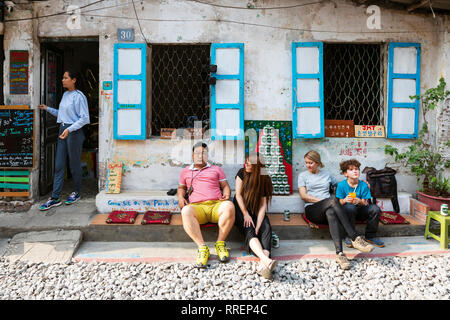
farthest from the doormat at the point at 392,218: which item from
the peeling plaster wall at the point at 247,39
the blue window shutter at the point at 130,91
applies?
the blue window shutter at the point at 130,91

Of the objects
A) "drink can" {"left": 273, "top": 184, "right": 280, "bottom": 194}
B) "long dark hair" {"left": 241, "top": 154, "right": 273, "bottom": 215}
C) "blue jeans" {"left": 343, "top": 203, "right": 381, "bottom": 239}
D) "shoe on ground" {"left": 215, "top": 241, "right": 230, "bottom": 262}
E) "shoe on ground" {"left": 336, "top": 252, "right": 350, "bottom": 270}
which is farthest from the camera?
"drink can" {"left": 273, "top": 184, "right": 280, "bottom": 194}

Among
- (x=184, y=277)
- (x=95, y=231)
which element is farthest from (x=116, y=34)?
(x=184, y=277)

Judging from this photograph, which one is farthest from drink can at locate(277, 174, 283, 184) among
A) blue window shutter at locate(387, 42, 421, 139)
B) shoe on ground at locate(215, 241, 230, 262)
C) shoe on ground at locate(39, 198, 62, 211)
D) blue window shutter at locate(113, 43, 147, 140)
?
shoe on ground at locate(39, 198, 62, 211)

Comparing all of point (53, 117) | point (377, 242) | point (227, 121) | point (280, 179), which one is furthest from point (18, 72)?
point (377, 242)

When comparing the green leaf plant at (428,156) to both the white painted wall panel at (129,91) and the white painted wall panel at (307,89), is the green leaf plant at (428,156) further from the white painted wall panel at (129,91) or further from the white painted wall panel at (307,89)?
the white painted wall panel at (129,91)

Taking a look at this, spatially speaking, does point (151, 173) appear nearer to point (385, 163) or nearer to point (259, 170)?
point (259, 170)

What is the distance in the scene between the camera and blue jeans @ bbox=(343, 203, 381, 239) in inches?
162

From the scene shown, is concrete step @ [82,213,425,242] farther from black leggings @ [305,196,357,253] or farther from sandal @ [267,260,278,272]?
sandal @ [267,260,278,272]

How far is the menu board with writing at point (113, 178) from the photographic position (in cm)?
496

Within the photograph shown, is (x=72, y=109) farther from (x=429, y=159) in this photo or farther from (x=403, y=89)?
(x=429, y=159)

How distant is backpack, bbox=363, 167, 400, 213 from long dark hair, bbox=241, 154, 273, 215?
1.73 meters

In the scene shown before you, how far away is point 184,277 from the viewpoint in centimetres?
354

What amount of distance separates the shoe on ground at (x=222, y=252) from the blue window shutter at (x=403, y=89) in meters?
2.85

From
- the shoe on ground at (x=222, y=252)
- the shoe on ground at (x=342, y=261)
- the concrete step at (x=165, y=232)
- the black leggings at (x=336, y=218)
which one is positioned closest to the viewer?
the shoe on ground at (x=342, y=261)
